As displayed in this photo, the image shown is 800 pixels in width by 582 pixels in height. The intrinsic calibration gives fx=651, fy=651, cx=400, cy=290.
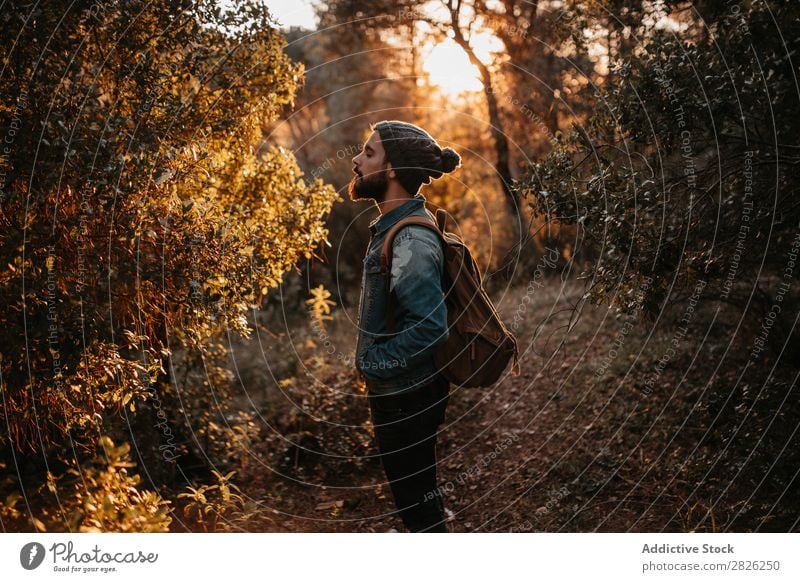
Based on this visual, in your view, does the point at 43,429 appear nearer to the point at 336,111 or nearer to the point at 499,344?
the point at 499,344

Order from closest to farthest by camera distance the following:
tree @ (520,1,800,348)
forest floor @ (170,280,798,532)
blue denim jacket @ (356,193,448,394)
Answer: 1. blue denim jacket @ (356,193,448,394)
2. tree @ (520,1,800,348)
3. forest floor @ (170,280,798,532)

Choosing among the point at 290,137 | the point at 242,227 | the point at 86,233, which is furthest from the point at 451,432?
the point at 290,137
